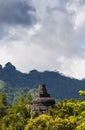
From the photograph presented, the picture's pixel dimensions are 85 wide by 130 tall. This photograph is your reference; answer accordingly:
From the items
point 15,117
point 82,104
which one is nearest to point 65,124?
point 15,117

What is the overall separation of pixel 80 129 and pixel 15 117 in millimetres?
109637

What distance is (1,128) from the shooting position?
13850 cm

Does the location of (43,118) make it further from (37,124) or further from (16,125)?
(16,125)

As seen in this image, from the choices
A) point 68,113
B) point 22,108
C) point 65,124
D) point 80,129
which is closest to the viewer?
point 80,129

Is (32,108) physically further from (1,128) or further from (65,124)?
(65,124)

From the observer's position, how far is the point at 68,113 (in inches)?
4889

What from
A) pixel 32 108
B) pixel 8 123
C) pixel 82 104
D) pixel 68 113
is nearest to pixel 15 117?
pixel 8 123

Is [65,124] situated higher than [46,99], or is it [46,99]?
[46,99]

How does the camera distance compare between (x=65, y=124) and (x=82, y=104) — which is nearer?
(x=82, y=104)

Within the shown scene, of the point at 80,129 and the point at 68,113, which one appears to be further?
the point at 68,113

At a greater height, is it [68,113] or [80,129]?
[68,113]

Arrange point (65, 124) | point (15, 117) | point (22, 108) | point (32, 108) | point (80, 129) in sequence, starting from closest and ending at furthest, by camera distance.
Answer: point (80, 129) → point (65, 124) → point (15, 117) → point (22, 108) → point (32, 108)

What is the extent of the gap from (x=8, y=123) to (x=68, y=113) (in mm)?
22012

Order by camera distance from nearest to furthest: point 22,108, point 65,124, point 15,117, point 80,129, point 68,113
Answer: point 80,129 → point 65,124 → point 68,113 → point 15,117 → point 22,108
